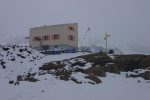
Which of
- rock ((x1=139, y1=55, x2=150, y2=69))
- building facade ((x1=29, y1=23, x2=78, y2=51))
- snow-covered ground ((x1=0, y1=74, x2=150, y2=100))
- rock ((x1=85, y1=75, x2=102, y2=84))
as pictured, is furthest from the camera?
building facade ((x1=29, y1=23, x2=78, y2=51))

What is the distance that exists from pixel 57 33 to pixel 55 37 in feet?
3.20

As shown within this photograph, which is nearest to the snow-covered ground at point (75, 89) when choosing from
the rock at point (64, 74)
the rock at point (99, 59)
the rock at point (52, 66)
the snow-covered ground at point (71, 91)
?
the snow-covered ground at point (71, 91)

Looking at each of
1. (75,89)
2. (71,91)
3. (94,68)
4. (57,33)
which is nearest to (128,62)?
(94,68)

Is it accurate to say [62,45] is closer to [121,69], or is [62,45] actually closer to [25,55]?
[25,55]

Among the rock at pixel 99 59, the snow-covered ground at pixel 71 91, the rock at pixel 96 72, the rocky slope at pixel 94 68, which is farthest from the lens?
the rock at pixel 99 59

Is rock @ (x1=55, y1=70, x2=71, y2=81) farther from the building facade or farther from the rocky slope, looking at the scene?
Result: the building facade

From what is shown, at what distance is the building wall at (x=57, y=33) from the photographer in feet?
206

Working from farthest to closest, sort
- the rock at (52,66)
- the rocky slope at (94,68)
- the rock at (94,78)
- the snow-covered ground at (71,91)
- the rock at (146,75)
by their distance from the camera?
the rock at (52,66)
the rock at (146,75)
the rocky slope at (94,68)
the rock at (94,78)
the snow-covered ground at (71,91)

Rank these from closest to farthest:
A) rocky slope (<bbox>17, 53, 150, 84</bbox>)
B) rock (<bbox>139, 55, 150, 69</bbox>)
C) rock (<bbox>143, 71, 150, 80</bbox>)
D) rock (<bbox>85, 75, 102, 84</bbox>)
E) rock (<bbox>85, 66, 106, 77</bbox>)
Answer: rock (<bbox>85, 75, 102, 84</bbox>) < rocky slope (<bbox>17, 53, 150, 84</bbox>) < rock (<bbox>143, 71, 150, 80</bbox>) < rock (<bbox>85, 66, 106, 77</bbox>) < rock (<bbox>139, 55, 150, 69</bbox>)

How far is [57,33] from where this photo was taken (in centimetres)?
6334

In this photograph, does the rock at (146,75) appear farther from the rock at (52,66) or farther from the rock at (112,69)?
the rock at (52,66)

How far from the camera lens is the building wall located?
62688mm

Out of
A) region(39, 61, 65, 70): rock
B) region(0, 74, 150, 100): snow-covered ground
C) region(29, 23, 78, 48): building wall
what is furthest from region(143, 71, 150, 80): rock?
region(29, 23, 78, 48): building wall

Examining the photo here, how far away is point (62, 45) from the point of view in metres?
62.2
